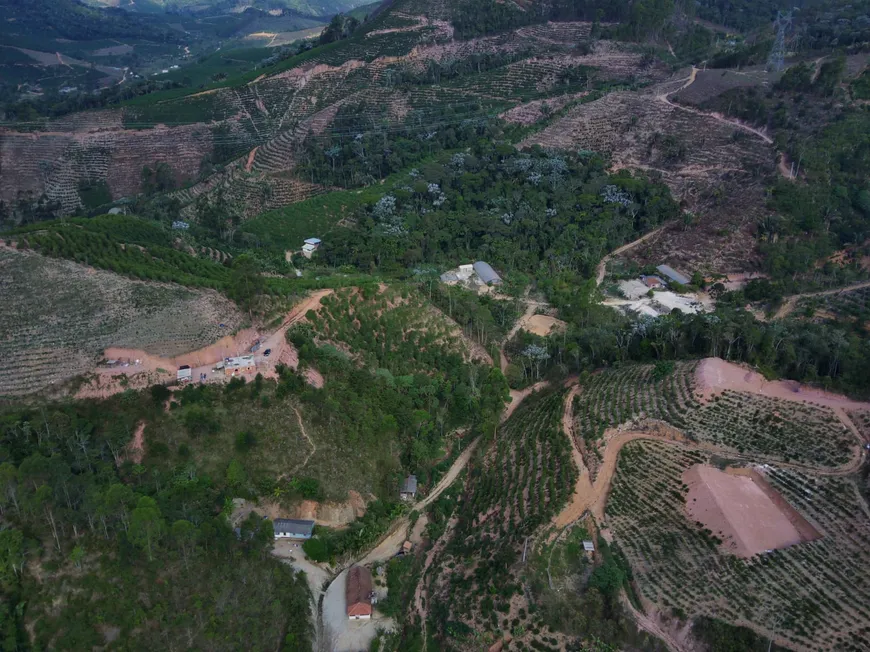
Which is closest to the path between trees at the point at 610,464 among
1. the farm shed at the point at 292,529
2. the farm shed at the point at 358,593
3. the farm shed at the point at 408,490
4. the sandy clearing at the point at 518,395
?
the sandy clearing at the point at 518,395

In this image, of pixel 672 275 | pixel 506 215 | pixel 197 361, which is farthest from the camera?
pixel 506 215

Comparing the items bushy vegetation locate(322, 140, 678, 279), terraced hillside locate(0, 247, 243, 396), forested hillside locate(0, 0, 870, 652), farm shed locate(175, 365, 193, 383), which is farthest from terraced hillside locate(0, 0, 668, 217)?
farm shed locate(175, 365, 193, 383)

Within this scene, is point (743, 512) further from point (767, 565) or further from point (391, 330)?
point (391, 330)

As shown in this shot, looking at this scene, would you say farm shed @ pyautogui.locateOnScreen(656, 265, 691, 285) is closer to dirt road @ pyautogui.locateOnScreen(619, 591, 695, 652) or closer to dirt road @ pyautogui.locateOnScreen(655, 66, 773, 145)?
dirt road @ pyautogui.locateOnScreen(655, 66, 773, 145)

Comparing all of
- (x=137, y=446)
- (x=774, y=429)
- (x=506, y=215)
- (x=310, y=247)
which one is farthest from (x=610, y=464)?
(x=310, y=247)

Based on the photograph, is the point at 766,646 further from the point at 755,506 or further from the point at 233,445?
the point at 233,445

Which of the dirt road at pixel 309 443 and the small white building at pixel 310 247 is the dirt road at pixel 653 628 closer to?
the dirt road at pixel 309 443
